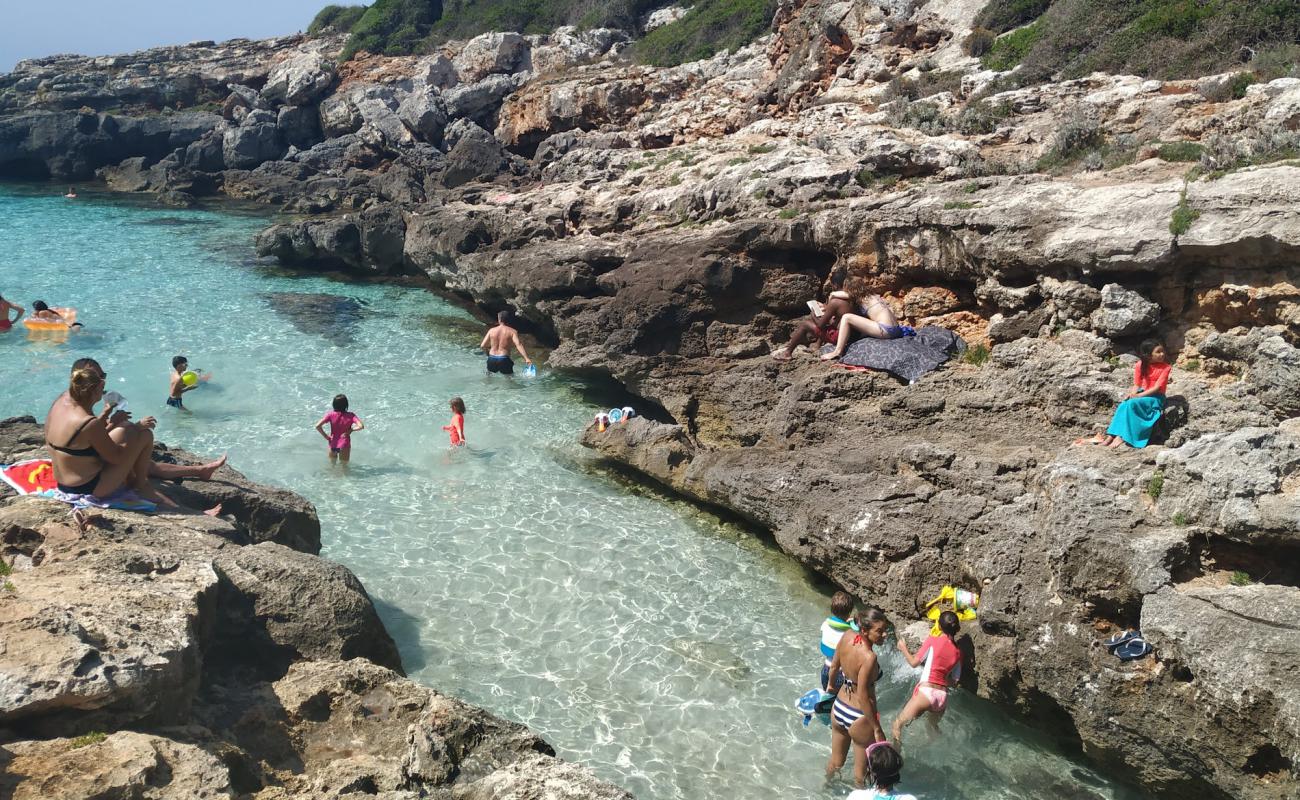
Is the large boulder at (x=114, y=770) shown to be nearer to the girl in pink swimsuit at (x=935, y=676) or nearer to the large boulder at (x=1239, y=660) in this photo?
the girl in pink swimsuit at (x=935, y=676)

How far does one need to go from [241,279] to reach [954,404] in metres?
20.7

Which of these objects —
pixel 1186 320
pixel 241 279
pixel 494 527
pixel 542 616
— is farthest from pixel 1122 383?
pixel 241 279

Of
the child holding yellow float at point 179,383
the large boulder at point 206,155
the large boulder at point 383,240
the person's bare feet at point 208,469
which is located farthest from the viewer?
the large boulder at point 206,155

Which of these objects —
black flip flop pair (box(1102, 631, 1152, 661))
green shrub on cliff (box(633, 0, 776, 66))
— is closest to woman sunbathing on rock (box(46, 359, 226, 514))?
black flip flop pair (box(1102, 631, 1152, 661))

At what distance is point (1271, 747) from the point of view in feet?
20.4

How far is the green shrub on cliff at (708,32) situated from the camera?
36156 millimetres

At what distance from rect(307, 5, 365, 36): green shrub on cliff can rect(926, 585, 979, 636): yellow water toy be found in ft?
195

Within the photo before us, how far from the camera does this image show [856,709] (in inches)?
287

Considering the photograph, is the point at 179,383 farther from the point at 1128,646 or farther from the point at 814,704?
the point at 1128,646

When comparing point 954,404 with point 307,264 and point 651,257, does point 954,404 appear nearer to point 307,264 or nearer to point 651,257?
point 651,257

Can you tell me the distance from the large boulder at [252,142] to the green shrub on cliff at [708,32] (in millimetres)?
19842

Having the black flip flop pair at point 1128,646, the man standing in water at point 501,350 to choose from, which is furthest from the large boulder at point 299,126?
the black flip flop pair at point 1128,646

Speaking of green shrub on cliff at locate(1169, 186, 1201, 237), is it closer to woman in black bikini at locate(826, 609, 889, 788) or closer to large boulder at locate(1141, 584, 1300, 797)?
large boulder at locate(1141, 584, 1300, 797)

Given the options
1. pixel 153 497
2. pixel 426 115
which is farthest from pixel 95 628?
pixel 426 115
